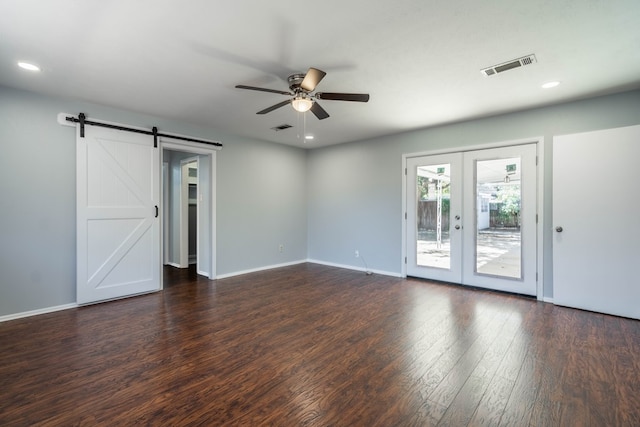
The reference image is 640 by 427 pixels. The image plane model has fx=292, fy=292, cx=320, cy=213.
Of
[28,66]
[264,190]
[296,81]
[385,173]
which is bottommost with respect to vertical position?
[264,190]

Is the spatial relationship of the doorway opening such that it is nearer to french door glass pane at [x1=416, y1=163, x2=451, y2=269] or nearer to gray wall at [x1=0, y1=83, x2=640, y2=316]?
gray wall at [x1=0, y1=83, x2=640, y2=316]

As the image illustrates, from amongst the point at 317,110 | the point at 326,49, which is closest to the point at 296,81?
the point at 317,110

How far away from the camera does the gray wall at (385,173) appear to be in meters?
3.71

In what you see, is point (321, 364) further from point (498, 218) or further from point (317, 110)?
point (498, 218)

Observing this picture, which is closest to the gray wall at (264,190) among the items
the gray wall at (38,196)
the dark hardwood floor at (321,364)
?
the gray wall at (38,196)

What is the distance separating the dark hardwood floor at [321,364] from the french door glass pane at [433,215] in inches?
44.4

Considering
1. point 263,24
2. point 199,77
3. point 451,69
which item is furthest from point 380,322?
point 199,77

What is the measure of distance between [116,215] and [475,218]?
5.26 metres

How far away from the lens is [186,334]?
2.93 metres

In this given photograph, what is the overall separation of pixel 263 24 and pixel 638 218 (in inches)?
174

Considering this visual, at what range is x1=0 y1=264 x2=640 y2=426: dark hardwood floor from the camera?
1.80m

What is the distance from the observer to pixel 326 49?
8.23 feet

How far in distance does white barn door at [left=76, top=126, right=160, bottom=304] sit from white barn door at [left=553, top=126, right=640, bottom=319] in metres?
5.63

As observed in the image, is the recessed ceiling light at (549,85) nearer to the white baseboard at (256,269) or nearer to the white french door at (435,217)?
the white french door at (435,217)
